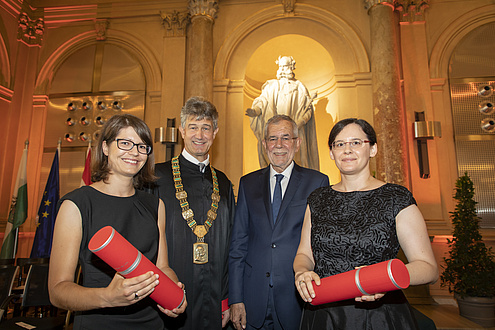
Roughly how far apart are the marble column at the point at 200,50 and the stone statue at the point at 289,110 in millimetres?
1169

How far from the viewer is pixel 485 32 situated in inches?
259

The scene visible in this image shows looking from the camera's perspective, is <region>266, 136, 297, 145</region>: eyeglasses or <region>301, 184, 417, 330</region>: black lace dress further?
<region>266, 136, 297, 145</region>: eyeglasses

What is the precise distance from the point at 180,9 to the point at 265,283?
680 centimetres

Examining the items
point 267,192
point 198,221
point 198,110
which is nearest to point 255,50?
point 198,110

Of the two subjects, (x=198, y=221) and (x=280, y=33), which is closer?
(x=198, y=221)

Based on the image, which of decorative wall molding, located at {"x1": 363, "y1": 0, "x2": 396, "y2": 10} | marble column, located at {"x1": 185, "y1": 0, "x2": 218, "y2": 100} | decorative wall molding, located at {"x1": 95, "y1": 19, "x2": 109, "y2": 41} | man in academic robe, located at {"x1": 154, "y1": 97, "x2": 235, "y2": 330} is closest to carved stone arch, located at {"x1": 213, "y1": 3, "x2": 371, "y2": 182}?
marble column, located at {"x1": 185, "y1": 0, "x2": 218, "y2": 100}

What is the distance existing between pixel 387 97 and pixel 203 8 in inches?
154

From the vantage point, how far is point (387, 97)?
→ 6.08 metres

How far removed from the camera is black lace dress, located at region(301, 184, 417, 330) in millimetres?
1497

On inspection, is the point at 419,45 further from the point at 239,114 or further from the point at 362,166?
the point at 362,166

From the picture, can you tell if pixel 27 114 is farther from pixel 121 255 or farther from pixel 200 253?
pixel 121 255

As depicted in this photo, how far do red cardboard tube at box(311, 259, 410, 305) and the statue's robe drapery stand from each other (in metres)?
4.60

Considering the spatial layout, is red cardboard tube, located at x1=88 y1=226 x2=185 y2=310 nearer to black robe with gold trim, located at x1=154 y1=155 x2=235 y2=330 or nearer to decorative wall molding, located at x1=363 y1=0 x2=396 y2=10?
black robe with gold trim, located at x1=154 y1=155 x2=235 y2=330

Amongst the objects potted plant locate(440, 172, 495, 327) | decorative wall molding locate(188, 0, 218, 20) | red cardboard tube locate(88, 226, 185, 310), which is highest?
decorative wall molding locate(188, 0, 218, 20)
